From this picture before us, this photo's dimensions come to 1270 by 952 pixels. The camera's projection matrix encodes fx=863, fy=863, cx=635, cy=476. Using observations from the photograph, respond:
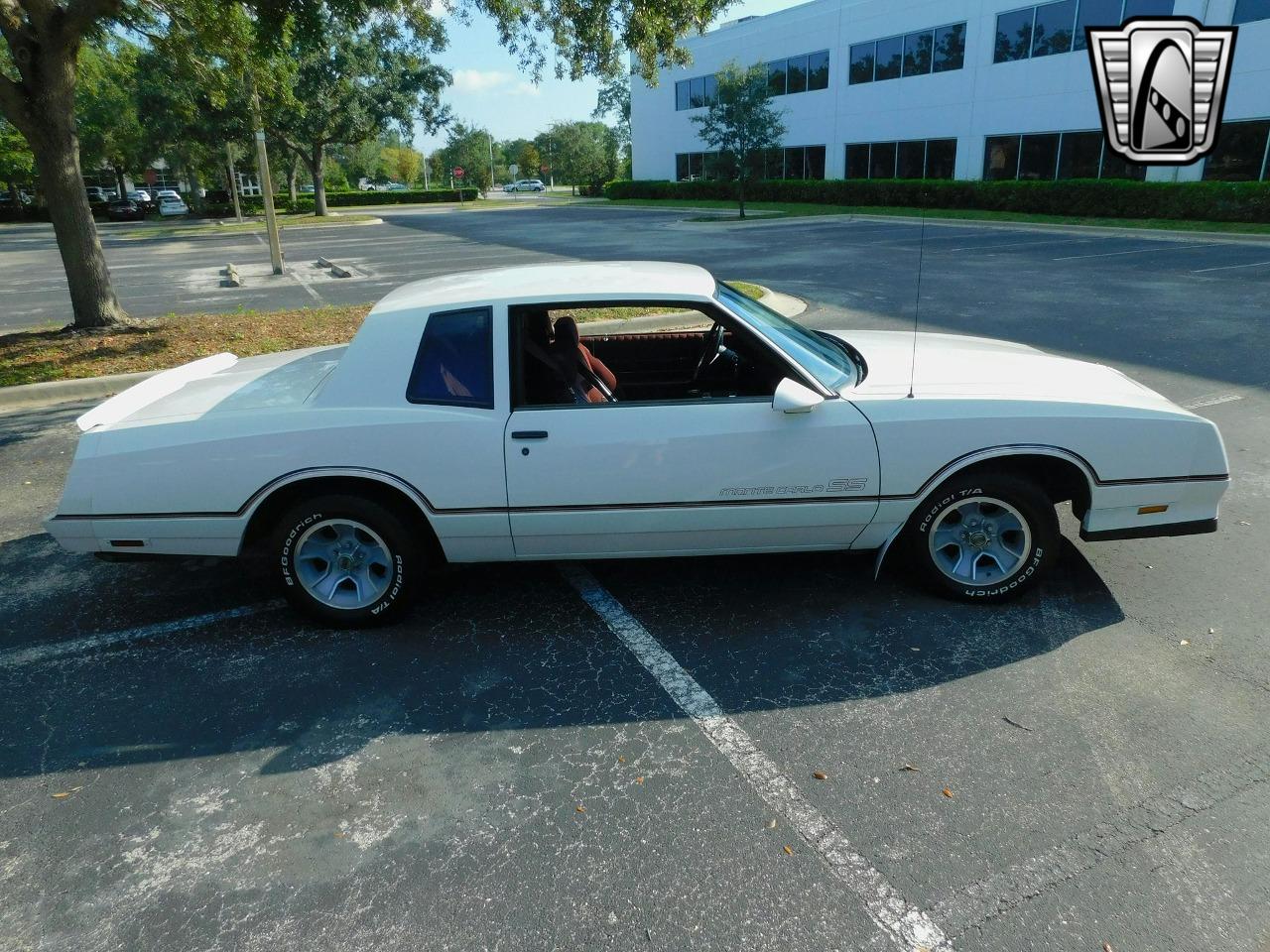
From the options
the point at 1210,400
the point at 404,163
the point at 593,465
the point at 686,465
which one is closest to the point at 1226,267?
the point at 1210,400

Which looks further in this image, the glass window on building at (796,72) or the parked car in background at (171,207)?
the parked car in background at (171,207)

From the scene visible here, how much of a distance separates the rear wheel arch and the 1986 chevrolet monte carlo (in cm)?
1

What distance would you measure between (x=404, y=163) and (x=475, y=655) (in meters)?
116

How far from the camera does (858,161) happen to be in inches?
1550

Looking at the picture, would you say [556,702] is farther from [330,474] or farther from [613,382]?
[613,382]

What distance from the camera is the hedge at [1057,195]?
22.9 m

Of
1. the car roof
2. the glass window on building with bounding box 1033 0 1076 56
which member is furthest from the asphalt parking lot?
the glass window on building with bounding box 1033 0 1076 56

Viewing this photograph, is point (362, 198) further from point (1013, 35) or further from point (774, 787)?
point (774, 787)

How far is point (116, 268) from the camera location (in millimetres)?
22391

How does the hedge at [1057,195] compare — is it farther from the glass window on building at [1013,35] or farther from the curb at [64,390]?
the curb at [64,390]

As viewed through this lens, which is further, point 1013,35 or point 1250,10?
point 1013,35

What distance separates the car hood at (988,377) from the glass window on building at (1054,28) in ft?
99.4

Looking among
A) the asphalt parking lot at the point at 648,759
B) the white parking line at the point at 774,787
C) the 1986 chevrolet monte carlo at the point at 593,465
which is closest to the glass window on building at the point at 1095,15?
the asphalt parking lot at the point at 648,759

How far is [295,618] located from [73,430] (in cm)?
472
